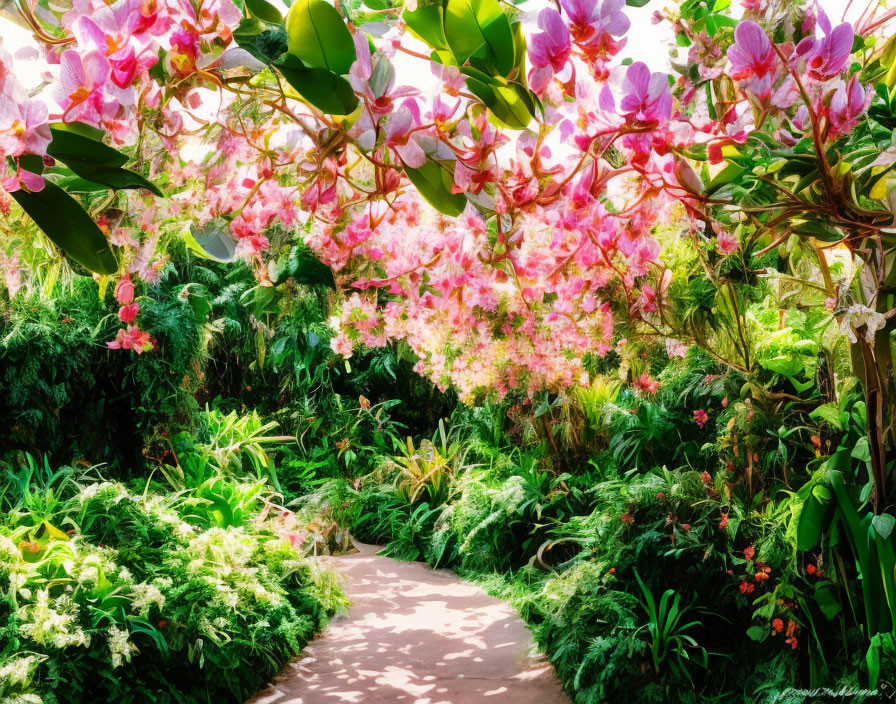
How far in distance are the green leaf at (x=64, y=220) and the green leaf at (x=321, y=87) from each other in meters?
0.23

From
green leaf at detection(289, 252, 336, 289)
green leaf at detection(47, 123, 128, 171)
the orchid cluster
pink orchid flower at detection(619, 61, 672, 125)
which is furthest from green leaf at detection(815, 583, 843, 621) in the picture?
green leaf at detection(47, 123, 128, 171)

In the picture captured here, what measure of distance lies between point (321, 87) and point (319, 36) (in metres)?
0.04

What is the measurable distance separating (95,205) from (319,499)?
4.50 metres

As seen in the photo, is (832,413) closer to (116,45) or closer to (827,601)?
(827,601)

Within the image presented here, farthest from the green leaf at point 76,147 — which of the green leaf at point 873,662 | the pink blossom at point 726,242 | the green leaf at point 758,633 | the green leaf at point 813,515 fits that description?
the green leaf at point 758,633

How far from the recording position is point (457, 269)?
1472mm

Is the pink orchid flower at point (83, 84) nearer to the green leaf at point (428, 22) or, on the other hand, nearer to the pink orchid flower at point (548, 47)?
the green leaf at point (428, 22)

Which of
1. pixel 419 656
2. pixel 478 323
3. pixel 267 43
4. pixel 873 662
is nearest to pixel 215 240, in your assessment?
pixel 267 43

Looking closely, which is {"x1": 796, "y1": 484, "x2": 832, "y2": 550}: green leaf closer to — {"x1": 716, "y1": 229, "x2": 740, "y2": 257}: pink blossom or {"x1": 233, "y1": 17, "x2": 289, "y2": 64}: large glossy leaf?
{"x1": 716, "y1": 229, "x2": 740, "y2": 257}: pink blossom

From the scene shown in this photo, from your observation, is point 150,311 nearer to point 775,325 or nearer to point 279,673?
point 279,673

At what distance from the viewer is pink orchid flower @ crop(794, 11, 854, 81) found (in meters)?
0.70

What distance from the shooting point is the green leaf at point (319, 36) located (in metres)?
0.57

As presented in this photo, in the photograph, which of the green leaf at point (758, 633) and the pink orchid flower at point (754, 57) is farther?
the green leaf at point (758, 633)

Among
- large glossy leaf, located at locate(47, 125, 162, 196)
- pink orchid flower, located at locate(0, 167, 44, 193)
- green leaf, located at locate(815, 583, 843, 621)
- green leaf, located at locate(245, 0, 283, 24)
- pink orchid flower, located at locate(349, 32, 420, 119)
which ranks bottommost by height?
green leaf, located at locate(815, 583, 843, 621)
